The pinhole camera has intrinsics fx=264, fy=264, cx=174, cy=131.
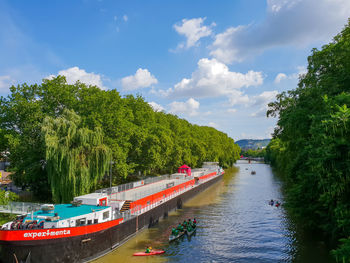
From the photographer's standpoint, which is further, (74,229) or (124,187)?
(124,187)

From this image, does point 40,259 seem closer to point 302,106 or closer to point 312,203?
point 312,203

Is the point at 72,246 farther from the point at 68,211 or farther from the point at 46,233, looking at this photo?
the point at 68,211

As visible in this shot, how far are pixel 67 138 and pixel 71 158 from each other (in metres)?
2.48

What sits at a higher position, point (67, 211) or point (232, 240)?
point (67, 211)

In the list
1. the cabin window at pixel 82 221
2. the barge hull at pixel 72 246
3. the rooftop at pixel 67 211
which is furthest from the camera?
the cabin window at pixel 82 221

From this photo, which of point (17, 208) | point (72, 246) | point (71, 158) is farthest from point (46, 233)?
point (71, 158)

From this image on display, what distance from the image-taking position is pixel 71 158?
27.7 m

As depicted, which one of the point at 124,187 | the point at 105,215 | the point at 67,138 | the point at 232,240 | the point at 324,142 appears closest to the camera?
the point at 324,142

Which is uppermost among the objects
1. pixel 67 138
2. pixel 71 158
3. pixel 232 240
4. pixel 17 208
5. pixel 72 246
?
pixel 67 138

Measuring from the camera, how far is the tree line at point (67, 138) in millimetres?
28031

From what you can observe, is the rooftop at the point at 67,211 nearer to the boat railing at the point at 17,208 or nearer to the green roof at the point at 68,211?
the green roof at the point at 68,211

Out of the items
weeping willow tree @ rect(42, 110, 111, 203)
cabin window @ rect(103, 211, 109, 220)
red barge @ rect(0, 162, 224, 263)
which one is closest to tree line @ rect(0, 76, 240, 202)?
weeping willow tree @ rect(42, 110, 111, 203)

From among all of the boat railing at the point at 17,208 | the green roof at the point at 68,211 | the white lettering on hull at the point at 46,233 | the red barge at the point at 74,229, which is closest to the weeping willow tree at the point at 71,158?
the boat railing at the point at 17,208

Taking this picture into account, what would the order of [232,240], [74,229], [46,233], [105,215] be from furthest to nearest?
1. [232,240]
2. [105,215]
3. [74,229]
4. [46,233]
